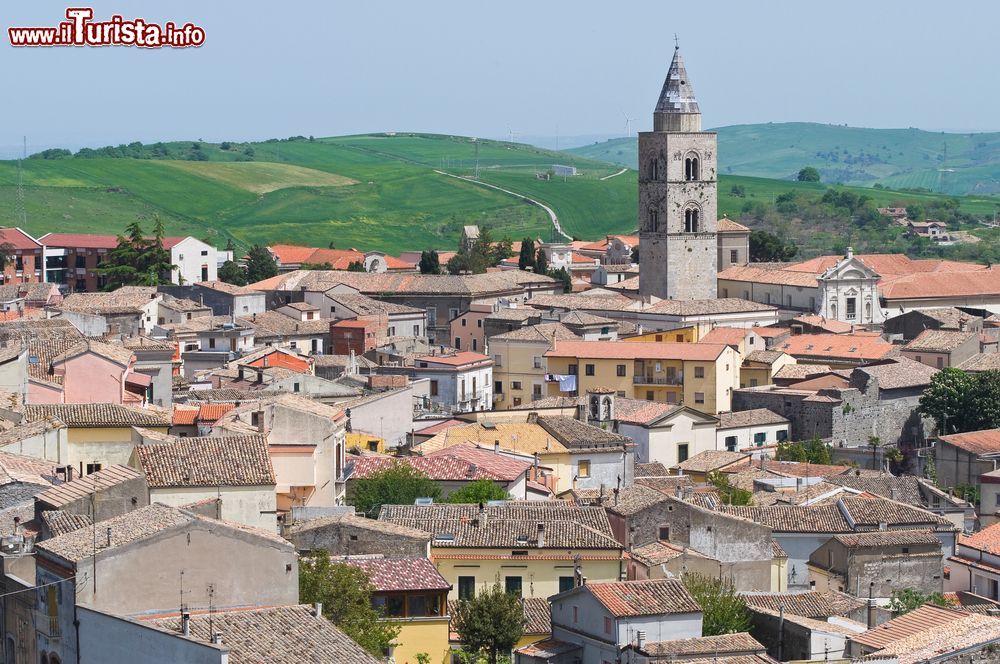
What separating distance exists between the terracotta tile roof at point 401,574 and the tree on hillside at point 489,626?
1.75ft

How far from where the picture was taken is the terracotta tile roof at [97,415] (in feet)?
117

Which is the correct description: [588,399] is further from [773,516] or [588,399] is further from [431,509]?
[431,509]

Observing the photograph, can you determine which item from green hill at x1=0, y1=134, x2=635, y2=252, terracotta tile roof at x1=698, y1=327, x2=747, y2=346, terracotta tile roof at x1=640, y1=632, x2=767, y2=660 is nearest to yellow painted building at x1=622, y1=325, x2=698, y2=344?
terracotta tile roof at x1=698, y1=327, x2=747, y2=346

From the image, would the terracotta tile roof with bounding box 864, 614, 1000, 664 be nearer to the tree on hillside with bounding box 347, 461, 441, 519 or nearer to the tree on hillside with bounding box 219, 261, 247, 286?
the tree on hillside with bounding box 347, 461, 441, 519

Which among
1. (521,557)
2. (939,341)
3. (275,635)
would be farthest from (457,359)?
(275,635)

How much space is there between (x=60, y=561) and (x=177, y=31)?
713 inches

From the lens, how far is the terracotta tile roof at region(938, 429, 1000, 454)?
56.4m

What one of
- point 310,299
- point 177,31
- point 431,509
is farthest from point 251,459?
point 310,299

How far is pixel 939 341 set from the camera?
7388cm

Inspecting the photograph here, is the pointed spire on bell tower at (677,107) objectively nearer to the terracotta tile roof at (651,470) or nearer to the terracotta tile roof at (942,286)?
the terracotta tile roof at (942,286)

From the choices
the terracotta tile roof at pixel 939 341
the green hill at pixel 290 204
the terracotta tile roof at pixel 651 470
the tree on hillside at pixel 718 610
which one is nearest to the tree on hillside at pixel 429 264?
the terracotta tile roof at pixel 939 341

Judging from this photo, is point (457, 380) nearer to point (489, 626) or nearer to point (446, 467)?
point (446, 467)

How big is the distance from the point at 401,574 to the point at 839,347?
149ft

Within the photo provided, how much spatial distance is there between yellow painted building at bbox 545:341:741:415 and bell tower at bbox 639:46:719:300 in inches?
868
